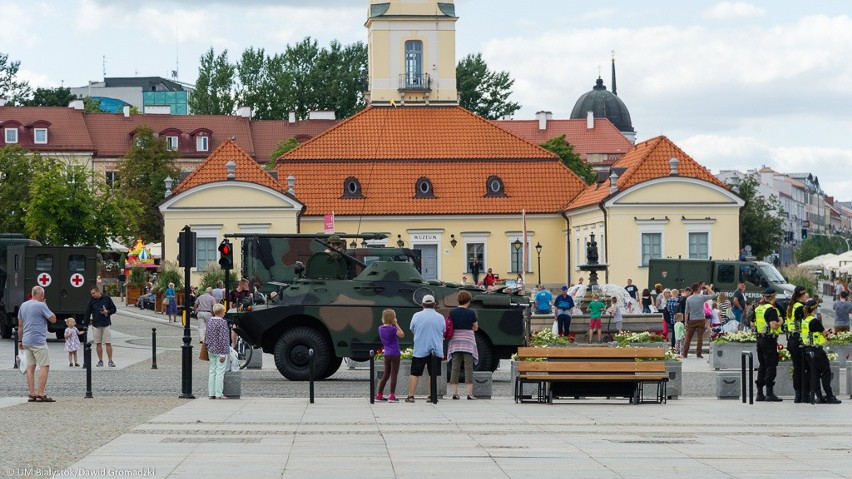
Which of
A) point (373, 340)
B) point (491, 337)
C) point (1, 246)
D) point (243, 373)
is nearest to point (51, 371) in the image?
point (243, 373)

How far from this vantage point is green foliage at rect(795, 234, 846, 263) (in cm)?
14025

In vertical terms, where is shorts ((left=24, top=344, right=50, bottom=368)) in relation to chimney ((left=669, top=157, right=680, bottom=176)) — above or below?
below

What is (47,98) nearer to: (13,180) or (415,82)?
(13,180)

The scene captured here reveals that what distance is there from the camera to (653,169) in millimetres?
68625

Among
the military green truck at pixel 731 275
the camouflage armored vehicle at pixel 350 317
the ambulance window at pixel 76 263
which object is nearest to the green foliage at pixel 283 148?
the military green truck at pixel 731 275

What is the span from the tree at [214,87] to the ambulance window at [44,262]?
8086cm

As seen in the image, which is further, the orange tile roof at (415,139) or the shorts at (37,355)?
the orange tile roof at (415,139)

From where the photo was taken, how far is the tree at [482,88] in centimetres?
11644

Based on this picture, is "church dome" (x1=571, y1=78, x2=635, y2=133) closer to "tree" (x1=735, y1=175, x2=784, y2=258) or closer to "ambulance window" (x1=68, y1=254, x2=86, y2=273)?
"tree" (x1=735, y1=175, x2=784, y2=258)

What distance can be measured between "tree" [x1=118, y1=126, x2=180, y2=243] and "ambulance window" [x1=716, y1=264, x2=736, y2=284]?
50.5 meters

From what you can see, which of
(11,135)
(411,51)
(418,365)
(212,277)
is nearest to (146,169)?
(11,135)

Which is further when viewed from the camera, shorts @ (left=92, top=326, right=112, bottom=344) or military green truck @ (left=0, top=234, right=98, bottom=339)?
military green truck @ (left=0, top=234, right=98, bottom=339)

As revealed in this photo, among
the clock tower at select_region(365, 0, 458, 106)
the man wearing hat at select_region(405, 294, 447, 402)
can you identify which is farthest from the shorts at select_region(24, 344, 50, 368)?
the clock tower at select_region(365, 0, 458, 106)

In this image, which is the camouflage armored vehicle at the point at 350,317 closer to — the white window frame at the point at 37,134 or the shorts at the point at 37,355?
the shorts at the point at 37,355
